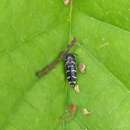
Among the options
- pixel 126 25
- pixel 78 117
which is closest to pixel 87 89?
pixel 78 117

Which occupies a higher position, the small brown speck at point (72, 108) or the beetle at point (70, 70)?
the beetle at point (70, 70)

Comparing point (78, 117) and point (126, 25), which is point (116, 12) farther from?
point (78, 117)

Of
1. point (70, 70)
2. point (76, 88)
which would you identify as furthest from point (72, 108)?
point (70, 70)

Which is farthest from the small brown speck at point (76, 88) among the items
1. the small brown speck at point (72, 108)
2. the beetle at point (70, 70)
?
the small brown speck at point (72, 108)

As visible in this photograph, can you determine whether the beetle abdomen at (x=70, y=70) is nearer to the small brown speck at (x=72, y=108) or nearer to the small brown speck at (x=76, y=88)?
the small brown speck at (x=76, y=88)

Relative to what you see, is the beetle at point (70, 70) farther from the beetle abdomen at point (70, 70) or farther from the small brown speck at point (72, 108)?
the small brown speck at point (72, 108)

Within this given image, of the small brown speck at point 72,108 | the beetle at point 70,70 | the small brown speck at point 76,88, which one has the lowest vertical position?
the small brown speck at point 72,108
